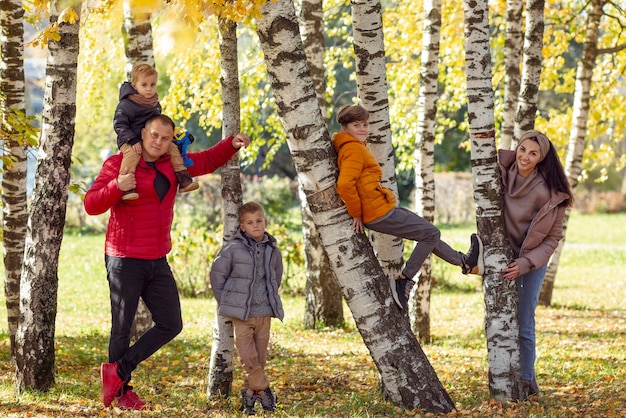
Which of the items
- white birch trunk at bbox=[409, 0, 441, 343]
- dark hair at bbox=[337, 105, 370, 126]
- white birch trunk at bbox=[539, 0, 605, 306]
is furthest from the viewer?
white birch trunk at bbox=[539, 0, 605, 306]

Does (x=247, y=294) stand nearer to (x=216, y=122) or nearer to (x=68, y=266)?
(x=216, y=122)

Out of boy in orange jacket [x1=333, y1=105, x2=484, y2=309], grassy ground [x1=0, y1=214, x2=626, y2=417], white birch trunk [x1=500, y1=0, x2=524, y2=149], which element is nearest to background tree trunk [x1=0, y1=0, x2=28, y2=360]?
grassy ground [x1=0, y1=214, x2=626, y2=417]

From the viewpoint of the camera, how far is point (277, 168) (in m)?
35.2

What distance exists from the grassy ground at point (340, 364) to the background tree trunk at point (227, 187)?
0.19 metres

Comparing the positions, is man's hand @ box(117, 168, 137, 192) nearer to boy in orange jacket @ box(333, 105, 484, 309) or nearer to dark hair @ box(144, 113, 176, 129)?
dark hair @ box(144, 113, 176, 129)

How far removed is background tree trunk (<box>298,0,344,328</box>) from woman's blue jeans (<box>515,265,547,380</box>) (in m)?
4.26

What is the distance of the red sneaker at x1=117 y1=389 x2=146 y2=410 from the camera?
5.42 m

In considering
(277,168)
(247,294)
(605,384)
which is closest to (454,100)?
(605,384)

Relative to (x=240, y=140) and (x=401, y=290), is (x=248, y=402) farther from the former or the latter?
(x=240, y=140)

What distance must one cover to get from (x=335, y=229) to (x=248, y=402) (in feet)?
4.43

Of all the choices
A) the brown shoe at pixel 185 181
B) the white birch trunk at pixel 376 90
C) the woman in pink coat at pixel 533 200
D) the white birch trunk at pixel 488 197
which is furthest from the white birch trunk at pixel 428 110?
the brown shoe at pixel 185 181

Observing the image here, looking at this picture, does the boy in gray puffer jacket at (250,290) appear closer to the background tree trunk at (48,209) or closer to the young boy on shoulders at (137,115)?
the young boy on shoulders at (137,115)

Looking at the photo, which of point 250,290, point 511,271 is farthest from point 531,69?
point 250,290

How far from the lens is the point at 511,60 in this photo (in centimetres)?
1018
